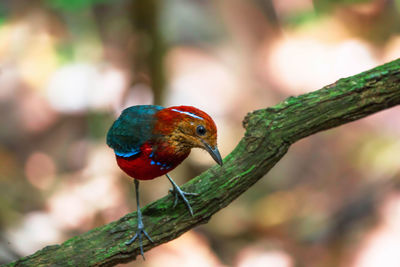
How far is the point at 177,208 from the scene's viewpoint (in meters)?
3.88

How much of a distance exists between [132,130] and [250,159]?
3.14 ft

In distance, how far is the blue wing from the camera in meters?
3.64

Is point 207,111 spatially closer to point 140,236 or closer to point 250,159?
point 250,159

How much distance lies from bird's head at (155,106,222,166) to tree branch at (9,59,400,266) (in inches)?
18.2

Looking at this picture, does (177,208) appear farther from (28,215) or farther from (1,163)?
(1,163)

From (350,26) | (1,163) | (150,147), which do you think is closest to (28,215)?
(1,163)

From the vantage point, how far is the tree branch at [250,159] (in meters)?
3.54

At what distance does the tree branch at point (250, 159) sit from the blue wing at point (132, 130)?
1.91 feet

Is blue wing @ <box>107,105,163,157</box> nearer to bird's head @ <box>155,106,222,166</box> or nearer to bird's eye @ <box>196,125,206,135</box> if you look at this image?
bird's head @ <box>155,106,222,166</box>

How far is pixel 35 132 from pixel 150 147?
20.4ft

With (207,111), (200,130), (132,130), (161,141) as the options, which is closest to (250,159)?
(200,130)

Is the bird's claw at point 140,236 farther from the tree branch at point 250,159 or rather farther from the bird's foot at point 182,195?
the bird's foot at point 182,195

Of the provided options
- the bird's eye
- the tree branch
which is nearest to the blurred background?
the tree branch

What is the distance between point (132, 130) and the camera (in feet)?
12.3
